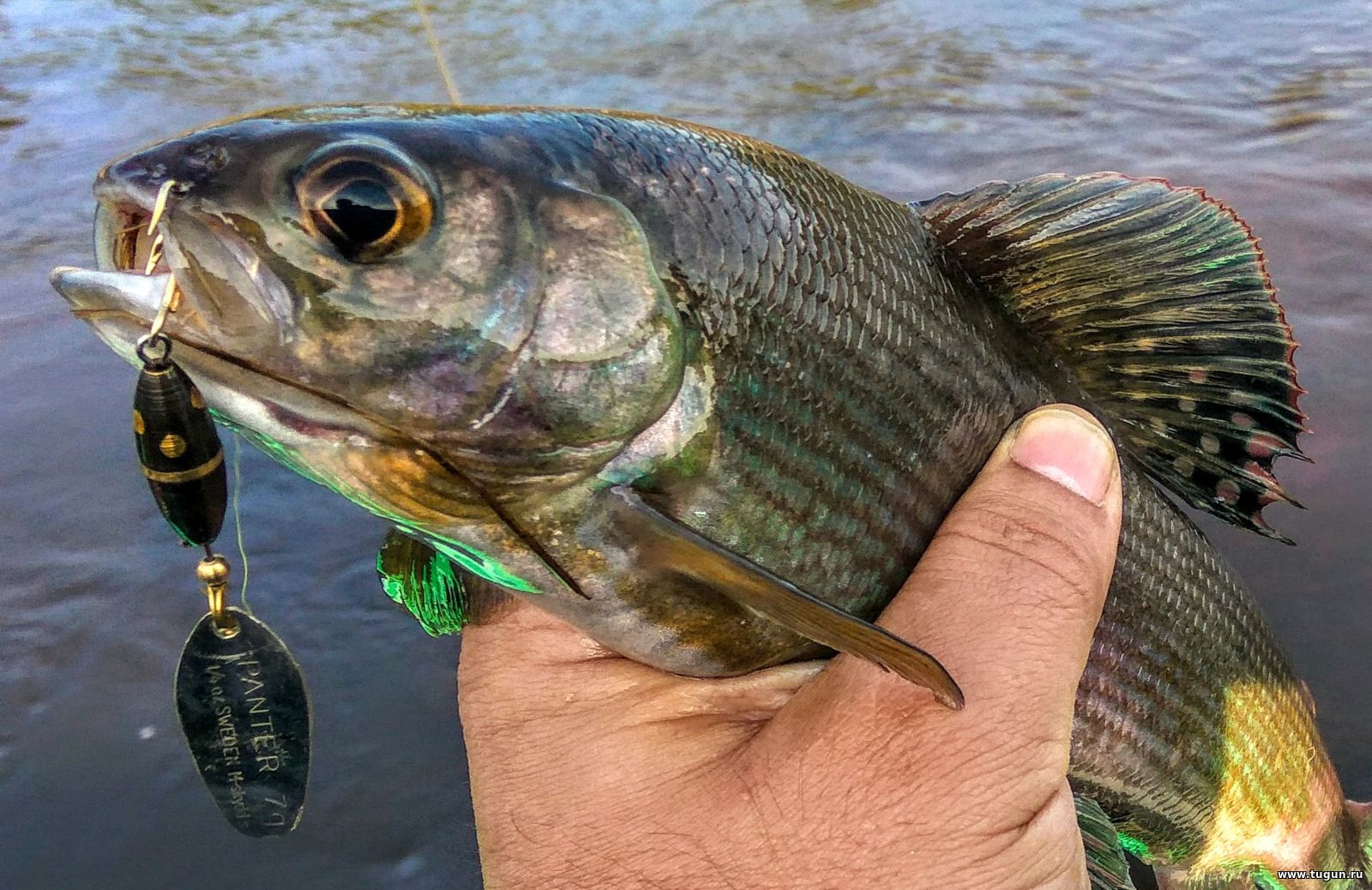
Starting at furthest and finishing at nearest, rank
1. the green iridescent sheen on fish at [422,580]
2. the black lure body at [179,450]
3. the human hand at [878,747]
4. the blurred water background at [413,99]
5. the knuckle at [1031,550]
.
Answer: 1. the blurred water background at [413,99]
2. the green iridescent sheen on fish at [422,580]
3. the knuckle at [1031,550]
4. the human hand at [878,747]
5. the black lure body at [179,450]

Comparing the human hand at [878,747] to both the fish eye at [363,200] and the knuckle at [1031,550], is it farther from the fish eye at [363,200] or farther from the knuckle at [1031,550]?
the fish eye at [363,200]

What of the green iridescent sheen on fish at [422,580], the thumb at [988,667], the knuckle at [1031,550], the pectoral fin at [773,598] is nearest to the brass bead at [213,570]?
the green iridescent sheen on fish at [422,580]

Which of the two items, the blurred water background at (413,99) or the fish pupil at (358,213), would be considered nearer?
the fish pupil at (358,213)

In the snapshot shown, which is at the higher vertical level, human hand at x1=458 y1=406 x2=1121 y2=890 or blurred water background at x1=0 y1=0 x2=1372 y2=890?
human hand at x1=458 y1=406 x2=1121 y2=890

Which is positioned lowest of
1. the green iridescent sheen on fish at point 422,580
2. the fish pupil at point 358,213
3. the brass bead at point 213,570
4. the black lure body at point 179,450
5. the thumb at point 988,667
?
the green iridescent sheen on fish at point 422,580

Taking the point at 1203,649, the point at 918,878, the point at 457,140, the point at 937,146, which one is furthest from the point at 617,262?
the point at 937,146

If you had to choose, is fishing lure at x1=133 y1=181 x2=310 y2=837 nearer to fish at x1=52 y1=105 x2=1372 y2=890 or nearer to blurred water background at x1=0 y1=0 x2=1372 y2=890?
fish at x1=52 y1=105 x2=1372 y2=890

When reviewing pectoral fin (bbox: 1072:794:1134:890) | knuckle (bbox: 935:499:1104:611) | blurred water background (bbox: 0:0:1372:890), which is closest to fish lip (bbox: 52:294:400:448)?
knuckle (bbox: 935:499:1104:611)
